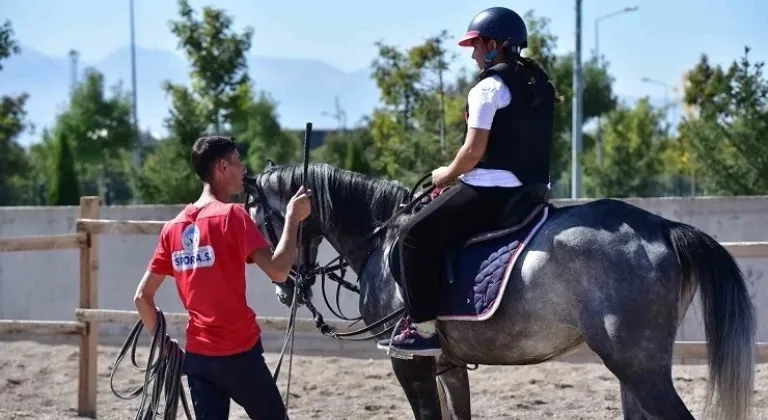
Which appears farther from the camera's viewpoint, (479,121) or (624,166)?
(624,166)

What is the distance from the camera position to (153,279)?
4461mm

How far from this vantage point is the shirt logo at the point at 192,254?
4.25m

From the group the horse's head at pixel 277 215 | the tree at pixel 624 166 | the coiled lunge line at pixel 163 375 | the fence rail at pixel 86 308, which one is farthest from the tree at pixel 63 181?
the coiled lunge line at pixel 163 375

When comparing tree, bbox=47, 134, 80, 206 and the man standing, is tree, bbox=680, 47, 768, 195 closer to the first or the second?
the man standing

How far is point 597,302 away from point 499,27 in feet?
4.42

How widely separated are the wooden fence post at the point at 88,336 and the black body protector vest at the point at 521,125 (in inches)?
166

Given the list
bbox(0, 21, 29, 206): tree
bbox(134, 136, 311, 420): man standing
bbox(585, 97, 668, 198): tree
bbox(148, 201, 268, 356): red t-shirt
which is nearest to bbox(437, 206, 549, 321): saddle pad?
bbox(134, 136, 311, 420): man standing

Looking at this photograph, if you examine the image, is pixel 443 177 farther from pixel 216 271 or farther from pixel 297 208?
pixel 216 271

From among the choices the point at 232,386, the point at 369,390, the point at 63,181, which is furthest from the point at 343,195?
the point at 63,181

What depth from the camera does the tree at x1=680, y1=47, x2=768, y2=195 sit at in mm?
16094

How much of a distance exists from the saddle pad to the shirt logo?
3.98 feet

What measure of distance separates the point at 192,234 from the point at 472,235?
1.34 meters

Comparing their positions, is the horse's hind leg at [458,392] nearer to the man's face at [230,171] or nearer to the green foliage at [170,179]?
the man's face at [230,171]

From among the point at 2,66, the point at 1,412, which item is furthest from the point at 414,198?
the point at 2,66
